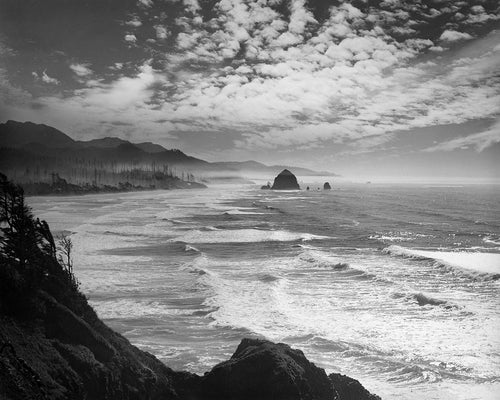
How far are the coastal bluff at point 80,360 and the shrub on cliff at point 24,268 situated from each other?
22 mm

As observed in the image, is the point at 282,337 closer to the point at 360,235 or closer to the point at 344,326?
the point at 344,326

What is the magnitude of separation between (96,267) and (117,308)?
32.3ft

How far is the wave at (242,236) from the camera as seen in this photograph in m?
45.0

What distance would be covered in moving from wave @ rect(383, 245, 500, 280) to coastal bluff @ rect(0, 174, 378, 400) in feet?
72.0

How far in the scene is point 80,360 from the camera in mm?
9711

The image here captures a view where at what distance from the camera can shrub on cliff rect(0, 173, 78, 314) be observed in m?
9.70

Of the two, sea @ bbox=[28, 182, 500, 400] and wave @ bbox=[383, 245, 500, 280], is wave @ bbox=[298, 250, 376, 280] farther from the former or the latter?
wave @ bbox=[383, 245, 500, 280]

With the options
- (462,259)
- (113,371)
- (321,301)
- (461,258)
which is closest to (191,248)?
(321,301)

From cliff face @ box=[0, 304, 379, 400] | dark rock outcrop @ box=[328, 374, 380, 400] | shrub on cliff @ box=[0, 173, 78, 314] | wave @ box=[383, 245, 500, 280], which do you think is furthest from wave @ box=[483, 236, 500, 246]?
shrub on cliff @ box=[0, 173, 78, 314]

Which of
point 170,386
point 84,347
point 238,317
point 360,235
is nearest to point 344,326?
point 238,317

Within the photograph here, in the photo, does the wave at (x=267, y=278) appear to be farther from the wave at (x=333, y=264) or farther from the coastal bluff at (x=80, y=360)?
the coastal bluff at (x=80, y=360)

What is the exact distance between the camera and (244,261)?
34.4 metres

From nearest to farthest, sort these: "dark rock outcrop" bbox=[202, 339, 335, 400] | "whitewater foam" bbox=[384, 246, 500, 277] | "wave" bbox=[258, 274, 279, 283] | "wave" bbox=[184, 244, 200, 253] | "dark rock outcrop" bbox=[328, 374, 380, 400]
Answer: "dark rock outcrop" bbox=[202, 339, 335, 400]
"dark rock outcrop" bbox=[328, 374, 380, 400]
"wave" bbox=[258, 274, 279, 283]
"whitewater foam" bbox=[384, 246, 500, 277]
"wave" bbox=[184, 244, 200, 253]

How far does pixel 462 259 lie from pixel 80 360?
113ft
